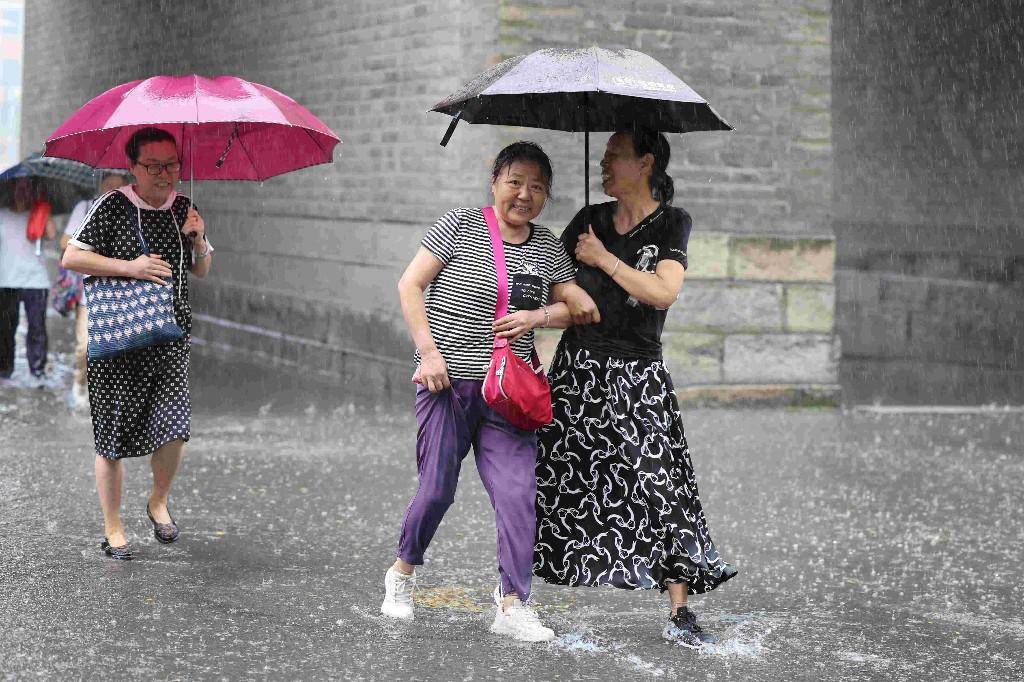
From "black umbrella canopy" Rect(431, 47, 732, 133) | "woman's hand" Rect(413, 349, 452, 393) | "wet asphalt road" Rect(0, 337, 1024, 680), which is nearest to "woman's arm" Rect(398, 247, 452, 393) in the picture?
"woman's hand" Rect(413, 349, 452, 393)

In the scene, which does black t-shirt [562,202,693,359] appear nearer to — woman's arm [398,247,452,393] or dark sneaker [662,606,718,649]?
woman's arm [398,247,452,393]

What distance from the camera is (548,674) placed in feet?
16.4

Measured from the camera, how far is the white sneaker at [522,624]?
5.36 m

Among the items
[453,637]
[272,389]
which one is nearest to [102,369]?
[453,637]

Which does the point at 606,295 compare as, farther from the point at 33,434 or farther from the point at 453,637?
the point at 33,434

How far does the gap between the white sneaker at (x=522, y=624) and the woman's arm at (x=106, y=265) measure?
6.61 ft

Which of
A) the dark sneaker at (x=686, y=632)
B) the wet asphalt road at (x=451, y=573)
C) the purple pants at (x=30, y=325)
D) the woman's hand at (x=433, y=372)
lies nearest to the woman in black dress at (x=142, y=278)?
the wet asphalt road at (x=451, y=573)

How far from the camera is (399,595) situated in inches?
221

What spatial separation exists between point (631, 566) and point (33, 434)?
5628mm

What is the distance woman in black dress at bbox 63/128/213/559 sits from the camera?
20.5 feet

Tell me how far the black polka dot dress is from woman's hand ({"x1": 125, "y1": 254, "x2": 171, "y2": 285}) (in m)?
0.08

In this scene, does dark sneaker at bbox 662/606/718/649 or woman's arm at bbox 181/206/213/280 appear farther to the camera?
woman's arm at bbox 181/206/213/280

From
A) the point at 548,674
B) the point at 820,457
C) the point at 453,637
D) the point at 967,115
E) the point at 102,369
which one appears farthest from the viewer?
the point at 967,115

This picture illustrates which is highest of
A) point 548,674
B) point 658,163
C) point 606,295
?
point 658,163
